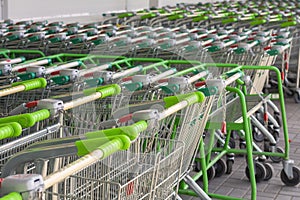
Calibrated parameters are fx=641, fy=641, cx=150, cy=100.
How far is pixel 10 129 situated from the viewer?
8.36 feet

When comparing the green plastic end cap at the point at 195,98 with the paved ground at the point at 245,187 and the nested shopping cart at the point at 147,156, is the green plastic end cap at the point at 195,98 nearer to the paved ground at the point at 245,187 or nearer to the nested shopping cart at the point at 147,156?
the nested shopping cart at the point at 147,156

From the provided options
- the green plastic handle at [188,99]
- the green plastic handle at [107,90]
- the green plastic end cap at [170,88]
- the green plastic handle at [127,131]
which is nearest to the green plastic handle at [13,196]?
the green plastic handle at [127,131]

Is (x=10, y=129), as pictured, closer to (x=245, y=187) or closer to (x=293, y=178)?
(x=245, y=187)

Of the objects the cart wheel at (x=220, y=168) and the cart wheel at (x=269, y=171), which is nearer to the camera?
the cart wheel at (x=269, y=171)

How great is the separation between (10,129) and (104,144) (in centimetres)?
52

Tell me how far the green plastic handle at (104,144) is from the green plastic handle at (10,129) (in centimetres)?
39

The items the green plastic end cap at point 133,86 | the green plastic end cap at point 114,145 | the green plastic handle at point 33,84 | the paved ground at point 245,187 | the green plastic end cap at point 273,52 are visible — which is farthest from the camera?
the green plastic end cap at point 273,52

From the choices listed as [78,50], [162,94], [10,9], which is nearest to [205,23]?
[10,9]

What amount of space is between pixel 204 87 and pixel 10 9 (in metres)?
7.49

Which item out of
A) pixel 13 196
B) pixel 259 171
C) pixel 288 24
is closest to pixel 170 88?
pixel 259 171

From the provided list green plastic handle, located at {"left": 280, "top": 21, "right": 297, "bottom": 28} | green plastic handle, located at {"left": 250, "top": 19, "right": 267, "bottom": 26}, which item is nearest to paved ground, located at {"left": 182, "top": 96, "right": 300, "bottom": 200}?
green plastic handle, located at {"left": 280, "top": 21, "right": 297, "bottom": 28}

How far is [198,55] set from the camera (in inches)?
237

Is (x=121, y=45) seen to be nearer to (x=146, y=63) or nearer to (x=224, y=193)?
(x=146, y=63)

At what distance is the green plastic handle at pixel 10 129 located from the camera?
8.26 ft
